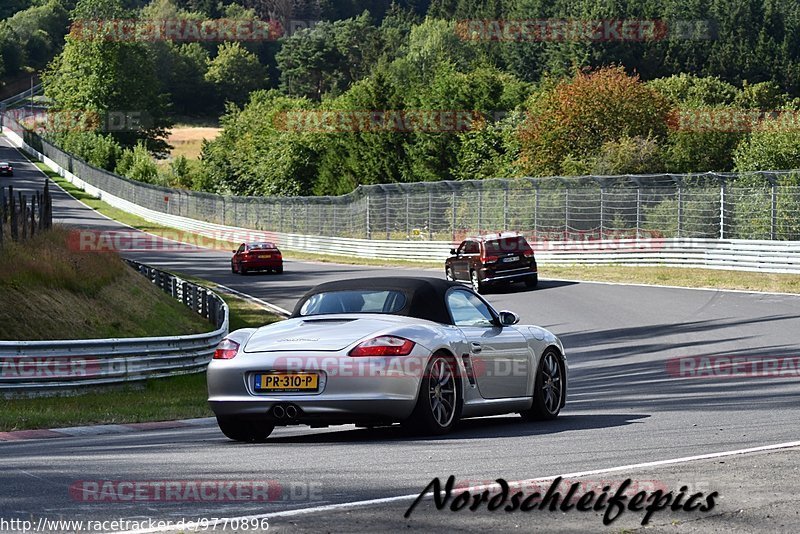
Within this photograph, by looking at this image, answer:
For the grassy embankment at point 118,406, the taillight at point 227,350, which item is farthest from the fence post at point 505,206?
the taillight at point 227,350

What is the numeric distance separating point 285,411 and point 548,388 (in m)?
3.04

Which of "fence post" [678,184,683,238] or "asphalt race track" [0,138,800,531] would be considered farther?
"fence post" [678,184,683,238]

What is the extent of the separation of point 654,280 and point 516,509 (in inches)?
1273

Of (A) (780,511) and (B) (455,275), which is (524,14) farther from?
(A) (780,511)

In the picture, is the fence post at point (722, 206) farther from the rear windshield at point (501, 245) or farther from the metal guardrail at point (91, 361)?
the metal guardrail at point (91, 361)

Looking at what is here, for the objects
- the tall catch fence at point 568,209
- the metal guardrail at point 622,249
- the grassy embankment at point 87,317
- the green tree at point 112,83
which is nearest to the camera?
the grassy embankment at point 87,317

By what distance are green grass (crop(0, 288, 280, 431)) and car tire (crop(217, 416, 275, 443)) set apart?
3.41m

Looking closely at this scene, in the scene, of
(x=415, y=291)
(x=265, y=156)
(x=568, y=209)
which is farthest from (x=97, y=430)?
(x=265, y=156)

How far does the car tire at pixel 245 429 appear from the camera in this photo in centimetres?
1033

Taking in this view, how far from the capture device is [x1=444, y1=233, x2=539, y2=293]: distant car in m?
35.4

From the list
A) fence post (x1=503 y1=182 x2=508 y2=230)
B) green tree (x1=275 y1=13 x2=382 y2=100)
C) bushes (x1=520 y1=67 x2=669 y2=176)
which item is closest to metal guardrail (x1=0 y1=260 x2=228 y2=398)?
fence post (x1=503 y1=182 x2=508 y2=230)

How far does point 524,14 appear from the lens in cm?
16388

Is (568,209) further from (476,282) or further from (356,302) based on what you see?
(356,302)

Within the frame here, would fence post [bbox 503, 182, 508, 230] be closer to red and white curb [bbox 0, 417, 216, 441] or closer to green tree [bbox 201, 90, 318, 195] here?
red and white curb [bbox 0, 417, 216, 441]
